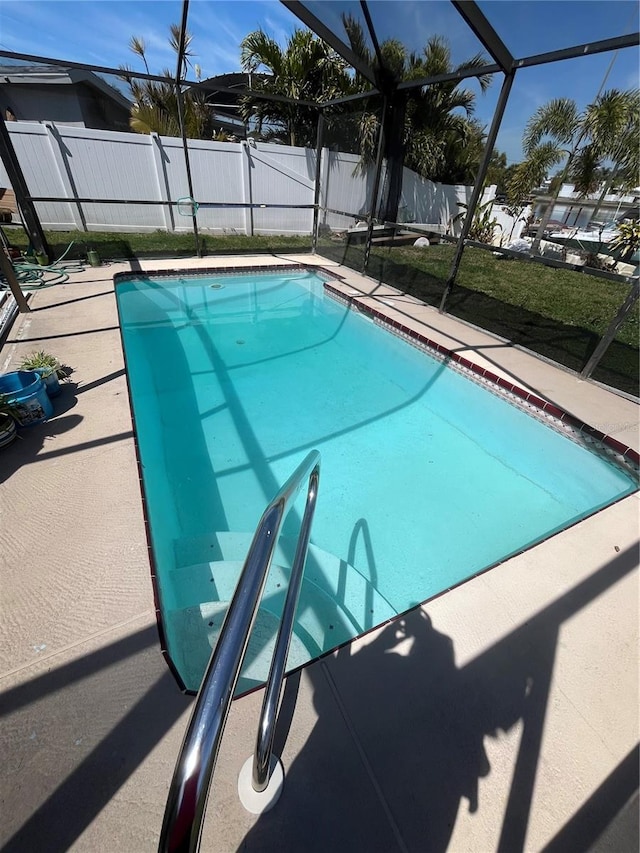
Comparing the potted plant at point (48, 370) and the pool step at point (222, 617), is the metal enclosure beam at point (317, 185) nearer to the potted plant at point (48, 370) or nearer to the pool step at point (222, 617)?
the potted plant at point (48, 370)

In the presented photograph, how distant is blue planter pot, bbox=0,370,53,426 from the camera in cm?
231

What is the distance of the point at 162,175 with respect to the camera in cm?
829

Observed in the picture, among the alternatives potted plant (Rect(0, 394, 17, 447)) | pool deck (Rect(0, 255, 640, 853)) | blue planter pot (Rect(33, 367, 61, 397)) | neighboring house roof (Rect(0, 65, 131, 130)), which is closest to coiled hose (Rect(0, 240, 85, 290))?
blue planter pot (Rect(33, 367, 61, 397))

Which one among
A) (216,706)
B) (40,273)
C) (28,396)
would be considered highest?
(216,706)

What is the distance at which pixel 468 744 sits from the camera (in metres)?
1.22

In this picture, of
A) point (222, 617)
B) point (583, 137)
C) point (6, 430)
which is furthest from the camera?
point (583, 137)

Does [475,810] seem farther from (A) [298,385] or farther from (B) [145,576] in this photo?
(A) [298,385]

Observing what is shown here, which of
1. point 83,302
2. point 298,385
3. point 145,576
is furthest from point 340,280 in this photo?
point 145,576

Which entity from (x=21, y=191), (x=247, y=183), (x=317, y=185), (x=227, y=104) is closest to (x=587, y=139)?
(x=317, y=185)

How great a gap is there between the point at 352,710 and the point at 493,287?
726cm

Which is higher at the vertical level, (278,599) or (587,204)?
(587,204)

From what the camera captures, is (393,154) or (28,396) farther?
(393,154)

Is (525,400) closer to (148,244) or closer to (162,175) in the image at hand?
(148,244)

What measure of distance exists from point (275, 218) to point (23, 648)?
10062 mm
